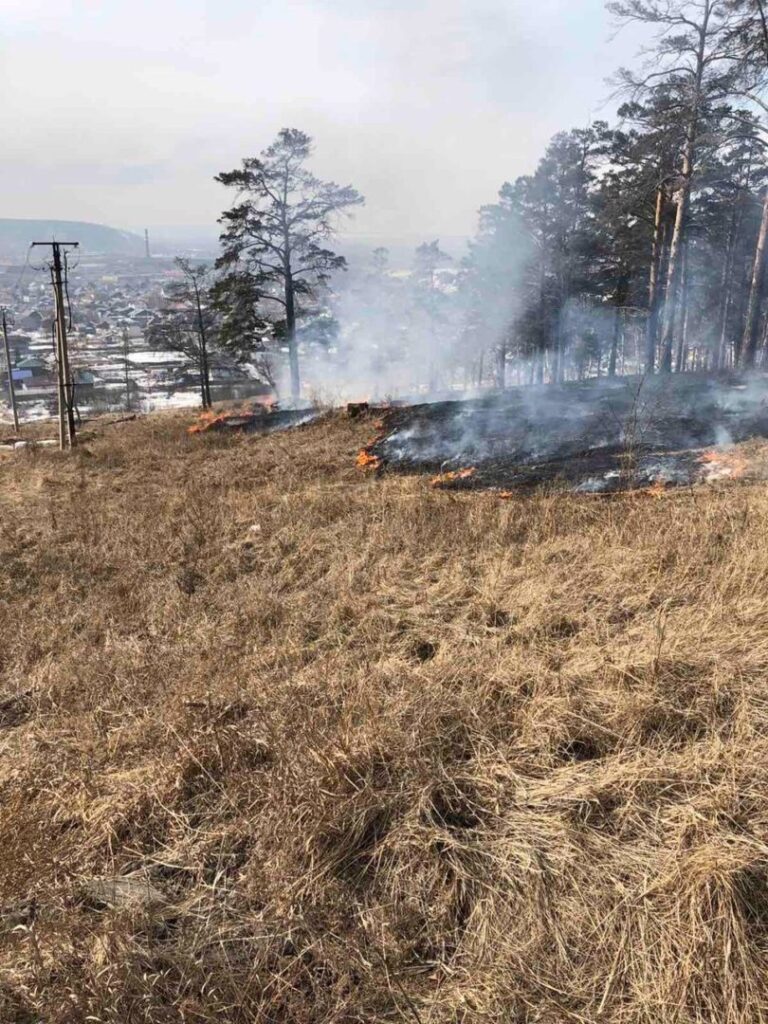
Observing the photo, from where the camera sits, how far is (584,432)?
10969mm

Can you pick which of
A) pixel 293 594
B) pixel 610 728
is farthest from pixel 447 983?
pixel 293 594

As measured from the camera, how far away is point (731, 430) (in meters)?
9.59

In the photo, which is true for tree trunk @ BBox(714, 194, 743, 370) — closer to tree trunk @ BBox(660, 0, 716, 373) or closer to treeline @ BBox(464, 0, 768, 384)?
treeline @ BBox(464, 0, 768, 384)

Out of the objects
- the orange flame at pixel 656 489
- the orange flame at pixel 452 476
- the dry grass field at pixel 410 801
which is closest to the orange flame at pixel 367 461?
the orange flame at pixel 452 476

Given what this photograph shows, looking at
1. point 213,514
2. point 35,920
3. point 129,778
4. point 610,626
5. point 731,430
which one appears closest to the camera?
point 35,920

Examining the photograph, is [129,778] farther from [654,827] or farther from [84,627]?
[84,627]

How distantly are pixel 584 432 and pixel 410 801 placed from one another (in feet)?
31.3

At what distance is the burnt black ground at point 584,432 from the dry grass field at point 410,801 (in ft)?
11.1

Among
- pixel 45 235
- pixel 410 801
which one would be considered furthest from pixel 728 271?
pixel 45 235

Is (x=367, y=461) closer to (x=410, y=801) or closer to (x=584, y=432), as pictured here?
(x=584, y=432)

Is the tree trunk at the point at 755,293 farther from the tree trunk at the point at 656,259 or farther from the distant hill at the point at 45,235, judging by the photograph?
the distant hill at the point at 45,235

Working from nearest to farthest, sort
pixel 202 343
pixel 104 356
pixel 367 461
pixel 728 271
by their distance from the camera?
1. pixel 367 461
2. pixel 728 271
3. pixel 202 343
4. pixel 104 356

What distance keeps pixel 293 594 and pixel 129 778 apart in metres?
2.93

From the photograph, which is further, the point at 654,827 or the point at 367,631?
the point at 367,631
